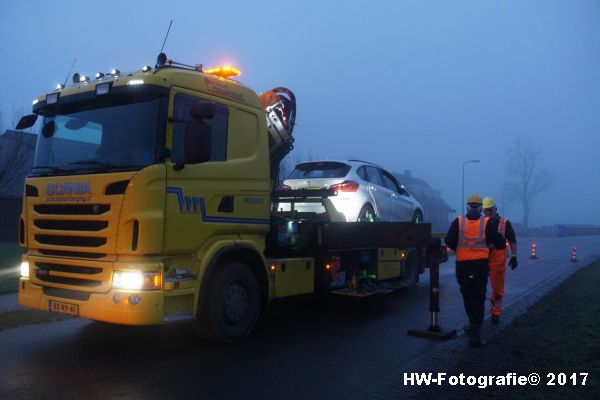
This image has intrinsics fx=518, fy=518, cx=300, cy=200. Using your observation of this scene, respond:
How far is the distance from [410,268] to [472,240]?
172 inches

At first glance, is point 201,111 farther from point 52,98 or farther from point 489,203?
point 489,203

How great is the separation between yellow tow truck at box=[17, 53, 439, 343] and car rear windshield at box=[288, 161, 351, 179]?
270cm

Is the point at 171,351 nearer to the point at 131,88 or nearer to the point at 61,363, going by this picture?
the point at 61,363

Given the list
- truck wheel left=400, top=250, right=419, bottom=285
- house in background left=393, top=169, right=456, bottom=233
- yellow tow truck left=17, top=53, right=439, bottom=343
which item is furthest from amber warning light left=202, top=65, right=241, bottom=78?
house in background left=393, top=169, right=456, bottom=233

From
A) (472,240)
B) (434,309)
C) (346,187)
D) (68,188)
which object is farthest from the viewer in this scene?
(346,187)

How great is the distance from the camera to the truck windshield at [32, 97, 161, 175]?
5.36m

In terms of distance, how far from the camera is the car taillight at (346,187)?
9062 mm

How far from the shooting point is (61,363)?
534 cm

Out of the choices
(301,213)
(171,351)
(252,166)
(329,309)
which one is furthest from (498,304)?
(171,351)

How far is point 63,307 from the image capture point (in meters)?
5.45

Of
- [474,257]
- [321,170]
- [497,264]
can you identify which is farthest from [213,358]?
[321,170]

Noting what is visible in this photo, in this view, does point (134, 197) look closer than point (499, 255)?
Yes

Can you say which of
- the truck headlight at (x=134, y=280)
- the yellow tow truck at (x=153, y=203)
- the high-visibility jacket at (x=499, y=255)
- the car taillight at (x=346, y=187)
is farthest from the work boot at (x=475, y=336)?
the truck headlight at (x=134, y=280)

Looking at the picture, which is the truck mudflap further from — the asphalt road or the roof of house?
the roof of house
